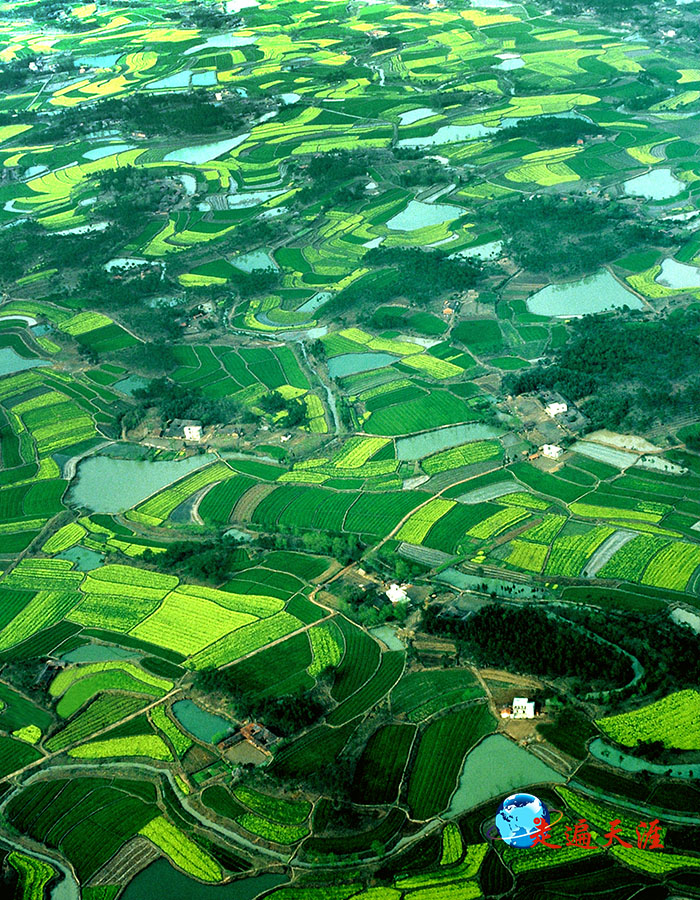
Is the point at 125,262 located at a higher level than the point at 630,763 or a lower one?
higher

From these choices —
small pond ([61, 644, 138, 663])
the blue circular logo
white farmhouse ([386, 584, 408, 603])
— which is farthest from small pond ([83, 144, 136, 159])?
the blue circular logo

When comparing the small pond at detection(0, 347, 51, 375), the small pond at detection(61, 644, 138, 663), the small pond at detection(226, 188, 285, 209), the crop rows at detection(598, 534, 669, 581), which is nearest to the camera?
the small pond at detection(61, 644, 138, 663)

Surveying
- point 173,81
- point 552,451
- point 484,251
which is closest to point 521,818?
point 552,451

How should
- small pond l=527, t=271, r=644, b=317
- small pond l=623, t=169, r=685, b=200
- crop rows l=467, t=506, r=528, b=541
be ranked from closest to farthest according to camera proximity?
crop rows l=467, t=506, r=528, b=541 → small pond l=527, t=271, r=644, b=317 → small pond l=623, t=169, r=685, b=200

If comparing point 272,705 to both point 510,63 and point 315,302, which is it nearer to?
point 315,302

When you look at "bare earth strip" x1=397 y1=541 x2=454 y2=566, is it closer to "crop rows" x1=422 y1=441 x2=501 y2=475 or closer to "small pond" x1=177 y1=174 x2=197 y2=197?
"crop rows" x1=422 y1=441 x2=501 y2=475

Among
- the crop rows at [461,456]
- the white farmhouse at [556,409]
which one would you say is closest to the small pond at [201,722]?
the crop rows at [461,456]

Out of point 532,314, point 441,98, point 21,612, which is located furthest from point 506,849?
point 441,98
